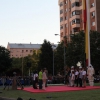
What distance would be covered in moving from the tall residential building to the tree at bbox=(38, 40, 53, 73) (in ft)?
29.7

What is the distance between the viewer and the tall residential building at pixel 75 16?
7412 centimetres

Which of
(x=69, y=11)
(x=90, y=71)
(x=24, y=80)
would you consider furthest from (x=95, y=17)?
(x=90, y=71)

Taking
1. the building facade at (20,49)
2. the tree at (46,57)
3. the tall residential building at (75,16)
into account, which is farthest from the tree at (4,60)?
the building facade at (20,49)

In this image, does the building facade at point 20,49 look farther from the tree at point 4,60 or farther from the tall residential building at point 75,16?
the tree at point 4,60

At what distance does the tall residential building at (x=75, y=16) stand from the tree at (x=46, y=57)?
905 cm

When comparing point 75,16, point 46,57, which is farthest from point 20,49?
point 46,57

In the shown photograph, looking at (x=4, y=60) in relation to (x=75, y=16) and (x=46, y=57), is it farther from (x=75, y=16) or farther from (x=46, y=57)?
(x=75, y=16)

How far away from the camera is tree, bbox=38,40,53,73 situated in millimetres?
76694

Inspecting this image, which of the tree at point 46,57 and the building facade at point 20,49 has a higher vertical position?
the building facade at point 20,49

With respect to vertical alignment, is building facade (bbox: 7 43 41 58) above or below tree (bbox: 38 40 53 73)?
above

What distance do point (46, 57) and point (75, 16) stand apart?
15319 mm

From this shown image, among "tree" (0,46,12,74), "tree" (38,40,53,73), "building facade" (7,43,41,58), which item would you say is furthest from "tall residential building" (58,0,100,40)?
"building facade" (7,43,41,58)

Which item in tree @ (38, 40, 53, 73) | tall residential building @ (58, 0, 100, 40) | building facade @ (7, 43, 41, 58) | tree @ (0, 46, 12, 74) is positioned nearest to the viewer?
tree @ (0, 46, 12, 74)

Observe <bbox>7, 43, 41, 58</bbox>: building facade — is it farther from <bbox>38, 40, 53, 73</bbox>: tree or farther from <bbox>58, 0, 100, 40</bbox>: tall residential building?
<bbox>38, 40, 53, 73</bbox>: tree
